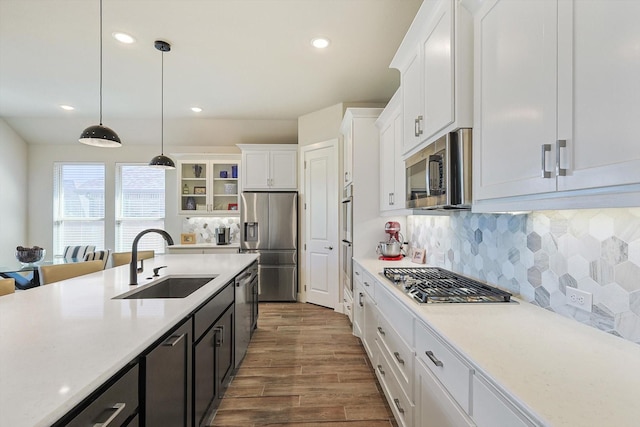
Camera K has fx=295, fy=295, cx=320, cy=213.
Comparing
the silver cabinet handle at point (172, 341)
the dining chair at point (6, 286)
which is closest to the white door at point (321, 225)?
the silver cabinet handle at point (172, 341)

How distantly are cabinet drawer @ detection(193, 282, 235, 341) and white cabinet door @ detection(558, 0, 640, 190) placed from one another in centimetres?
167

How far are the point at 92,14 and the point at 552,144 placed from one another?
3.37 metres

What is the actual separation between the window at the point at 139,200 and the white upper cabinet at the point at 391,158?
448cm

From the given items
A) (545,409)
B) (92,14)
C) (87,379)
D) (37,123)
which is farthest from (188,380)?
(37,123)

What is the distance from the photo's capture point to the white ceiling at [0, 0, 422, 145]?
7.97 ft

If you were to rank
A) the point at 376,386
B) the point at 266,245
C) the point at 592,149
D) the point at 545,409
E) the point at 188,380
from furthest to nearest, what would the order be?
1. the point at 266,245
2. the point at 376,386
3. the point at 188,380
4. the point at 592,149
5. the point at 545,409

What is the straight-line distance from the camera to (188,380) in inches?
57.1

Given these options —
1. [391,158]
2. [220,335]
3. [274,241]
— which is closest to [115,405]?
[220,335]

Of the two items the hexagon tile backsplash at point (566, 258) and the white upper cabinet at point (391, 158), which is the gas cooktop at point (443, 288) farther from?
the white upper cabinet at point (391, 158)

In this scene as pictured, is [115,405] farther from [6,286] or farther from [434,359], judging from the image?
[6,286]

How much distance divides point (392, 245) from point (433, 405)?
72.5 inches

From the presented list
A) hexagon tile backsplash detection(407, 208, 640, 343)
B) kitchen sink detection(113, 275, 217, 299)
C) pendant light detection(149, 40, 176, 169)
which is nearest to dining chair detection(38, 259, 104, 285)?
kitchen sink detection(113, 275, 217, 299)

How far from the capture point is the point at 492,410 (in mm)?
847

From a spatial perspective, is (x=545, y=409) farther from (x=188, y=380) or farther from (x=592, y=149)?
(x=188, y=380)
